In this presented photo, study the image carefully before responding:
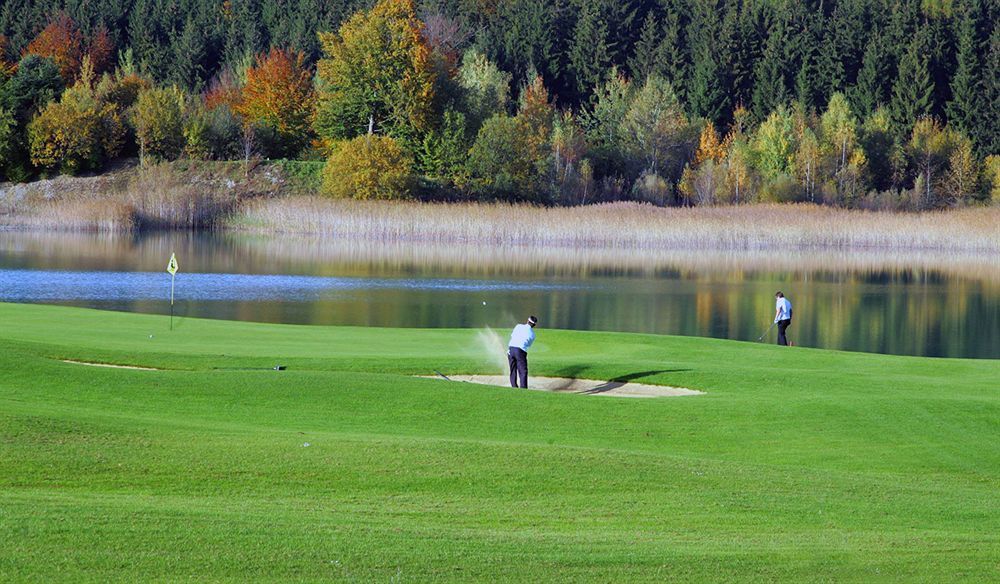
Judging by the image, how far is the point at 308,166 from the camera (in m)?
86.9

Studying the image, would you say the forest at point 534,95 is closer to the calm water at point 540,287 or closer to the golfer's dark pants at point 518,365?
the calm water at point 540,287

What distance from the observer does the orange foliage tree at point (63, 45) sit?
108 meters

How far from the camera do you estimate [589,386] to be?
22.3 metres

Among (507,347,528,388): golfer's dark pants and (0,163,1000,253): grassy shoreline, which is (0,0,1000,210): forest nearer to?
(0,163,1000,253): grassy shoreline

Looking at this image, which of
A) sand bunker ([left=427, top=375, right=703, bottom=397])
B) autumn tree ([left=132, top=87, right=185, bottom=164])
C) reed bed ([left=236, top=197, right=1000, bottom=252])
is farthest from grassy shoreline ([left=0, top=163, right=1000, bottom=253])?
sand bunker ([left=427, top=375, right=703, bottom=397])

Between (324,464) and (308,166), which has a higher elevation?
(308,166)

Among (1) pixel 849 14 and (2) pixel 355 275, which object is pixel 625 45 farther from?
(2) pixel 355 275

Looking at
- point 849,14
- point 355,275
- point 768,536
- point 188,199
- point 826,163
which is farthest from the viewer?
point 849,14

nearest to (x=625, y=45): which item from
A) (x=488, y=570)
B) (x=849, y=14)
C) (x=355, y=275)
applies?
(x=849, y=14)

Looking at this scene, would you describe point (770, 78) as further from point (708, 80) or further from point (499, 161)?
point (499, 161)

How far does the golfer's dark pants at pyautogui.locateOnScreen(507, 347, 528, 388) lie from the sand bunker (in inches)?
11.9

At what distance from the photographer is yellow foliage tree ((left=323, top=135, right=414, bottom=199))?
78812mm

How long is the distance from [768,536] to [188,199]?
69.3 metres

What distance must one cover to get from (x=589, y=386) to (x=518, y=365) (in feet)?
4.55
